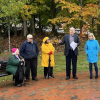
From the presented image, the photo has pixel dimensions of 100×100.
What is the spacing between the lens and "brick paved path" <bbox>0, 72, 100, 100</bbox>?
518 cm

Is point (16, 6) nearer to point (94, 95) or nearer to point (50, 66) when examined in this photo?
point (50, 66)

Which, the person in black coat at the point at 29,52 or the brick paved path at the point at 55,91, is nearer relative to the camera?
the brick paved path at the point at 55,91

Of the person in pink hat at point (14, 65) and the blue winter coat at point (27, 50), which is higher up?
the blue winter coat at point (27, 50)

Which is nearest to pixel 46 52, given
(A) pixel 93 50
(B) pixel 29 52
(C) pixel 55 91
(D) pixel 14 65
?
(B) pixel 29 52

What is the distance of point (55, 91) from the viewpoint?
5.72 meters

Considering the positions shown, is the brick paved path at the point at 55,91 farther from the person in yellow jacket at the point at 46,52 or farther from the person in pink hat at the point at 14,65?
the person in yellow jacket at the point at 46,52

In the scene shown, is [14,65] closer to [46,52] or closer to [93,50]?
[46,52]

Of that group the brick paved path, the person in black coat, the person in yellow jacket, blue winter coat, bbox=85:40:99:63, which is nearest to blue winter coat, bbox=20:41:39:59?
the person in black coat

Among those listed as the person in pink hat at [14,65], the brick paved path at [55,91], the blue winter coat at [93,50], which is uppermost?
the blue winter coat at [93,50]

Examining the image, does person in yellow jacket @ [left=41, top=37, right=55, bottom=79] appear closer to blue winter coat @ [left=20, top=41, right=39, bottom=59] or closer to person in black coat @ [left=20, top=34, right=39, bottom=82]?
person in black coat @ [left=20, top=34, right=39, bottom=82]

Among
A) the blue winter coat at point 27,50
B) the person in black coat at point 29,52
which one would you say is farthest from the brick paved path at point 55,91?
the blue winter coat at point 27,50

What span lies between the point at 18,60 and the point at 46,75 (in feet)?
5.30

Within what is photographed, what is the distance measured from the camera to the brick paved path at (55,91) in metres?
5.18

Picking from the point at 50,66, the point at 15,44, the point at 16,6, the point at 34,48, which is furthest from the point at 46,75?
the point at 15,44
